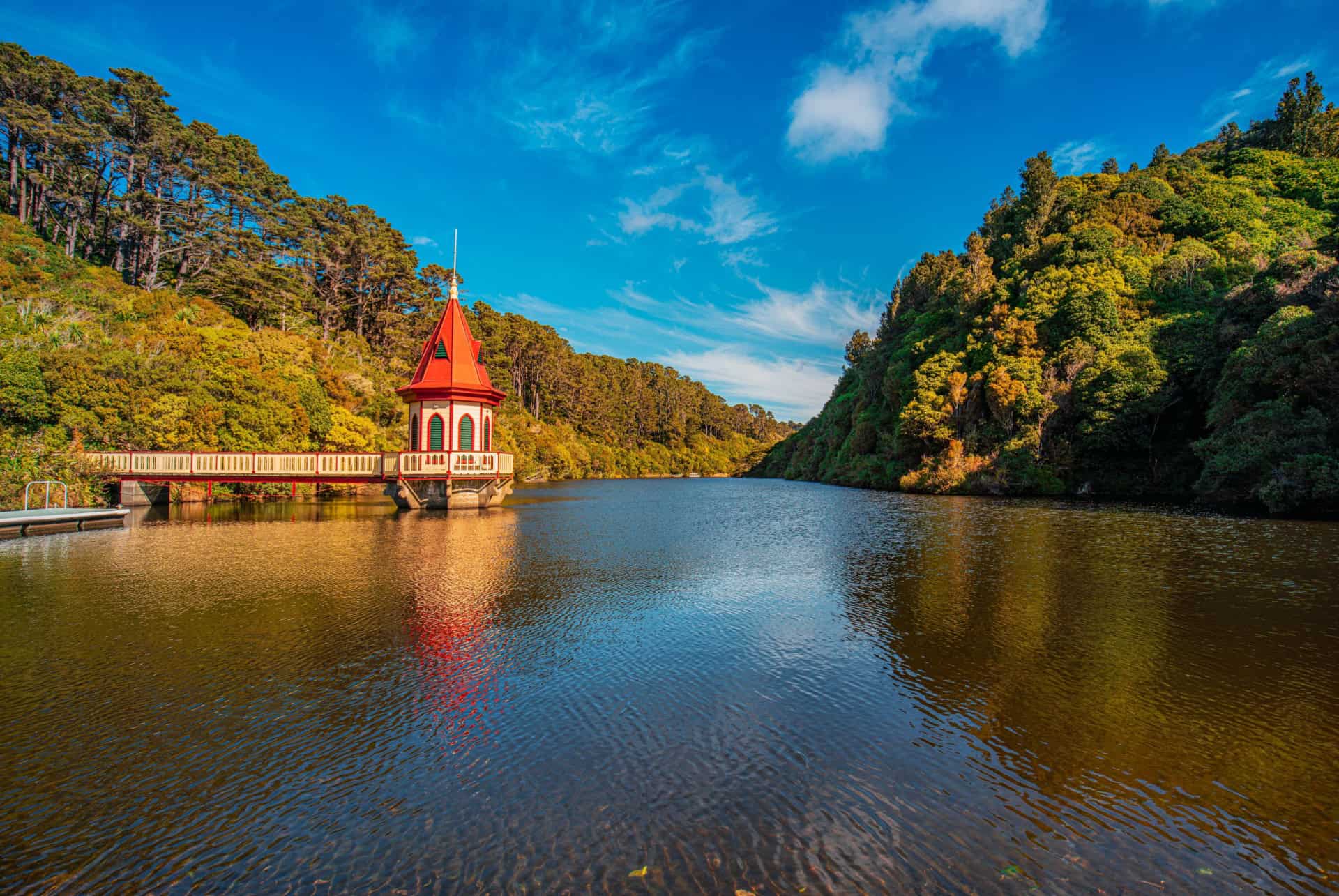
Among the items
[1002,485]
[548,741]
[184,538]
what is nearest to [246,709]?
[548,741]

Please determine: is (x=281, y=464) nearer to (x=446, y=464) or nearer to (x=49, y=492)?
(x=446, y=464)

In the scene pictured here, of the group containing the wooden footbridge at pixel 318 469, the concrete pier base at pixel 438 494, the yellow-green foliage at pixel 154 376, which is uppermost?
the yellow-green foliage at pixel 154 376

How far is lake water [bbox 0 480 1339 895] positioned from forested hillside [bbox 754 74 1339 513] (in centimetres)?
1914

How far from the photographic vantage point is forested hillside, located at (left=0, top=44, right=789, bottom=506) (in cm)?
2739

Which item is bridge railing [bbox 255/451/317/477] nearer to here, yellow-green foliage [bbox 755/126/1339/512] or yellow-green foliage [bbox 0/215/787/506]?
yellow-green foliage [bbox 0/215/787/506]

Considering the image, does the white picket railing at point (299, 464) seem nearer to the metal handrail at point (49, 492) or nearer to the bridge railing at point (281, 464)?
the bridge railing at point (281, 464)

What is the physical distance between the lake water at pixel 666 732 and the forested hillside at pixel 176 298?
18.8 meters

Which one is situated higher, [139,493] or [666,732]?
[139,493]

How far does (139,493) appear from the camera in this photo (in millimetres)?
26938

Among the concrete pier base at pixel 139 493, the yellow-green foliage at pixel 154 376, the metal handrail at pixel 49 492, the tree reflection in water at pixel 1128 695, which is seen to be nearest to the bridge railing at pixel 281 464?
the yellow-green foliage at pixel 154 376

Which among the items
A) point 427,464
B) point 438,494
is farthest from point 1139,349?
point 427,464

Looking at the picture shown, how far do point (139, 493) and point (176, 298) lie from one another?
1846 cm

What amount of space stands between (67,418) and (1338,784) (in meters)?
37.6

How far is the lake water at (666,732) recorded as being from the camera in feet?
12.7
